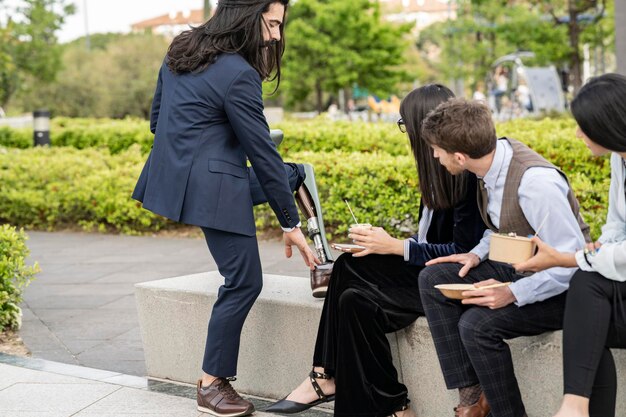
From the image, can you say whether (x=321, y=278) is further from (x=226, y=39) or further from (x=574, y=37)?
(x=574, y=37)

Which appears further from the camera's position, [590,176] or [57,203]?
[57,203]

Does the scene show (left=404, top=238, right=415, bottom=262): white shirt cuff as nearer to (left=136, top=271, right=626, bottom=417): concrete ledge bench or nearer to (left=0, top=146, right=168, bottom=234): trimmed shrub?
(left=136, top=271, right=626, bottom=417): concrete ledge bench

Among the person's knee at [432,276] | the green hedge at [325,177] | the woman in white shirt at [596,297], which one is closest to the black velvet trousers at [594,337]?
the woman in white shirt at [596,297]

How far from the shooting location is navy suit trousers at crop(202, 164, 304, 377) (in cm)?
367

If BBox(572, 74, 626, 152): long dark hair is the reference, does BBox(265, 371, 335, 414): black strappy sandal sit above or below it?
below

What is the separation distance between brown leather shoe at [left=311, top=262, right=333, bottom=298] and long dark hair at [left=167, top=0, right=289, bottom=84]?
83cm

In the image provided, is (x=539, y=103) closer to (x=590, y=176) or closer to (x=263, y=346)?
(x=590, y=176)

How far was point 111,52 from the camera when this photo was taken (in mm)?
32000

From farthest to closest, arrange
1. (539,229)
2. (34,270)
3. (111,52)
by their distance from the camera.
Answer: (111,52) → (34,270) → (539,229)

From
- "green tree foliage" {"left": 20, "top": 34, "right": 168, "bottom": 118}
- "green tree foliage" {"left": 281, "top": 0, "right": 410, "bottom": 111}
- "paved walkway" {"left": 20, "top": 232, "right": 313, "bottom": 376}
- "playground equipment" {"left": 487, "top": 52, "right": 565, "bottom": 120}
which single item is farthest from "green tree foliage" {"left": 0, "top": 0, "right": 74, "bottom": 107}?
"paved walkway" {"left": 20, "top": 232, "right": 313, "bottom": 376}

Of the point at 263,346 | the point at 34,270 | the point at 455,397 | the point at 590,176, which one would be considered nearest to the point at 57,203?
the point at 34,270

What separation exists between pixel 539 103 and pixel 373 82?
9.63 m

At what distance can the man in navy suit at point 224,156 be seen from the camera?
3537 mm

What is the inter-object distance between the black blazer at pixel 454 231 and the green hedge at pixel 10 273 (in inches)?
100
